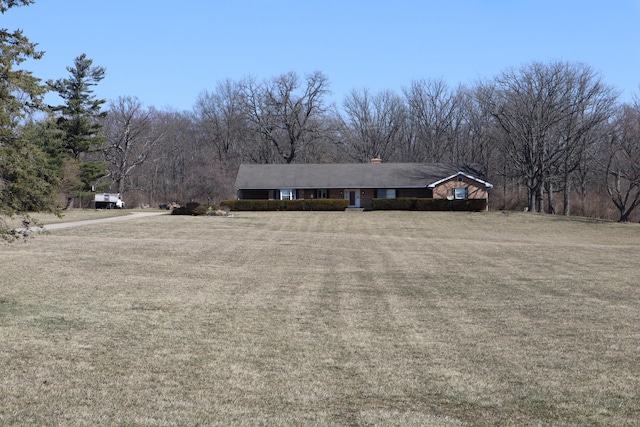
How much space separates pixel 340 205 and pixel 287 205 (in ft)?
15.3

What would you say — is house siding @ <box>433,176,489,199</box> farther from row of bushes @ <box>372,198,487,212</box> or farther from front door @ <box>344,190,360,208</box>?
front door @ <box>344,190,360,208</box>

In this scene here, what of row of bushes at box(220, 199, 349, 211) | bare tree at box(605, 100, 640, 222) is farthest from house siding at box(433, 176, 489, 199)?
bare tree at box(605, 100, 640, 222)

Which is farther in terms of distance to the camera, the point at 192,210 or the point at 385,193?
the point at 385,193

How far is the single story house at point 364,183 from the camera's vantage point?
61188 millimetres

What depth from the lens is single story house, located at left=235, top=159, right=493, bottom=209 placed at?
61.2m

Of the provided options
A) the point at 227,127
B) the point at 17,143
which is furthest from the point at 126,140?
the point at 17,143

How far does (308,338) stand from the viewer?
11.7 metres

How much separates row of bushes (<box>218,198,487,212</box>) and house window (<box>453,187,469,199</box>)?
410 centimetres

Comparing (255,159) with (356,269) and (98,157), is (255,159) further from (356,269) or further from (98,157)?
(356,269)

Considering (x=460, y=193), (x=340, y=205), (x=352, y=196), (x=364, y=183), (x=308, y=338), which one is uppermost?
(x=364, y=183)

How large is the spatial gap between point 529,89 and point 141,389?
57.8 metres

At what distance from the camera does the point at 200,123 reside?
86.8m

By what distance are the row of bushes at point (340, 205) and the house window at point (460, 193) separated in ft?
13.5

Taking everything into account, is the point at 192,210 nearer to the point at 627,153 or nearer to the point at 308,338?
the point at 627,153
